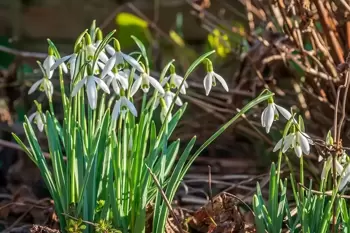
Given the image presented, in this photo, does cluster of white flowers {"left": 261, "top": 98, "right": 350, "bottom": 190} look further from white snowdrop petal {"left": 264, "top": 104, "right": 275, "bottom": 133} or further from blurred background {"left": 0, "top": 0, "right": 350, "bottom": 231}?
blurred background {"left": 0, "top": 0, "right": 350, "bottom": 231}

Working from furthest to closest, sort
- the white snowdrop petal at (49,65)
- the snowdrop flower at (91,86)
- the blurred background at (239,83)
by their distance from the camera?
1. the blurred background at (239,83)
2. the white snowdrop petal at (49,65)
3. the snowdrop flower at (91,86)

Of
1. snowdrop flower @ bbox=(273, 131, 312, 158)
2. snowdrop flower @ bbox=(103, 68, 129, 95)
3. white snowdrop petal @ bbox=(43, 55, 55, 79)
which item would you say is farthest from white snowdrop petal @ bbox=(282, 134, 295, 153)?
white snowdrop petal @ bbox=(43, 55, 55, 79)

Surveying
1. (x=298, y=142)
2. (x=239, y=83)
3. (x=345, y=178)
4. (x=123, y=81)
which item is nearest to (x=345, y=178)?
(x=345, y=178)

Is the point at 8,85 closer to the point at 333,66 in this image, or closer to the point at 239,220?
the point at 333,66

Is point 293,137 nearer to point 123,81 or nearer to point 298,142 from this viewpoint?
point 298,142

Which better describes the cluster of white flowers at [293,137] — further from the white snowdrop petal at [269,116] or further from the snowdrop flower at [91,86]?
the snowdrop flower at [91,86]

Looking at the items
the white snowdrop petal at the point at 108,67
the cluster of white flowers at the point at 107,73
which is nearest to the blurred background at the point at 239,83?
the cluster of white flowers at the point at 107,73

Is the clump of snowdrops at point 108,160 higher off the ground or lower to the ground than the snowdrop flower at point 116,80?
lower

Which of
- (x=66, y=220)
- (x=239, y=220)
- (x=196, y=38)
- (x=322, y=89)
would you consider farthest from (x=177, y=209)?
(x=196, y=38)
